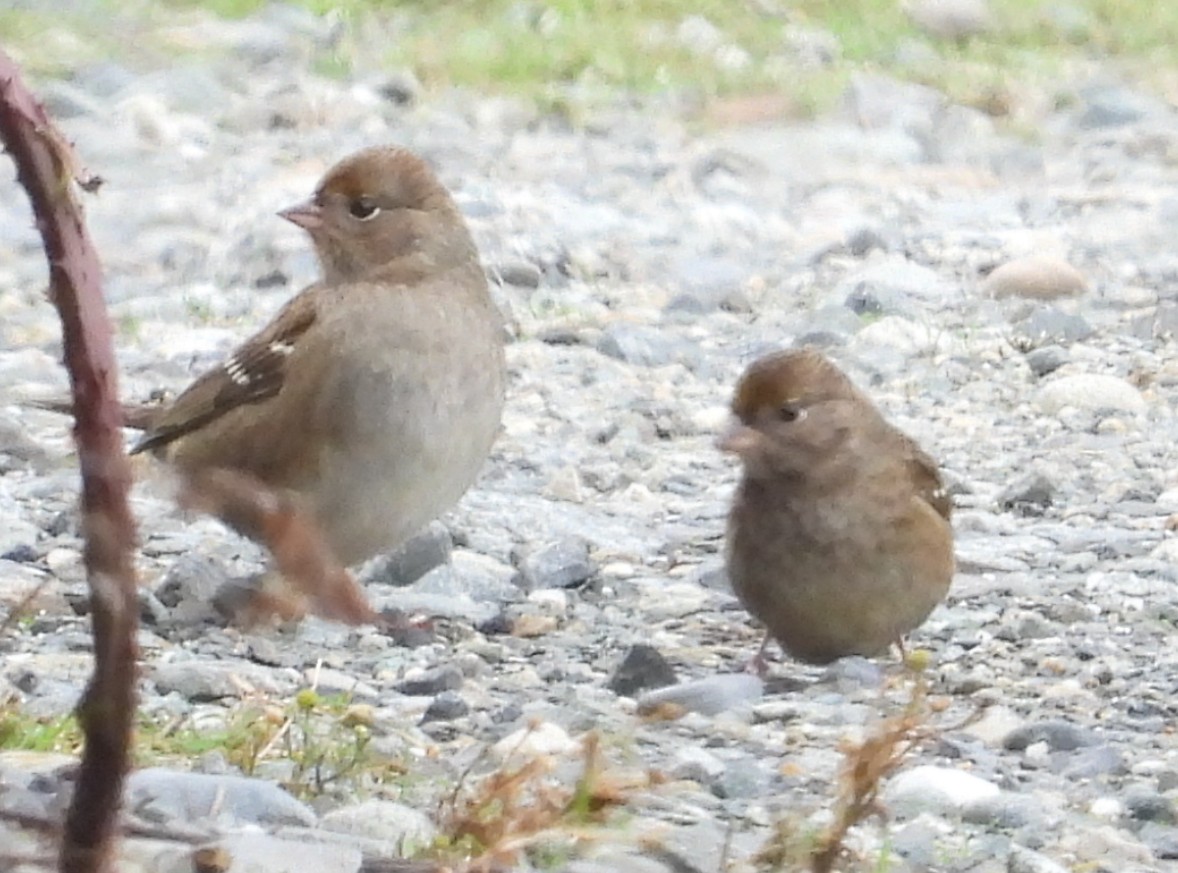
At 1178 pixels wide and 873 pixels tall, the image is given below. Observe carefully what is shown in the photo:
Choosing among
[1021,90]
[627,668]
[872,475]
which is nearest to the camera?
[627,668]

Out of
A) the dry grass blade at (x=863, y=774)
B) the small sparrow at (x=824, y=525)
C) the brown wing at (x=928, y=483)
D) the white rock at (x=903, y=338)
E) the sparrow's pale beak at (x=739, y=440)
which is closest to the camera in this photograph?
the dry grass blade at (x=863, y=774)

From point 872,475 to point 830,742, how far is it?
90cm

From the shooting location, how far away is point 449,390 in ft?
17.9

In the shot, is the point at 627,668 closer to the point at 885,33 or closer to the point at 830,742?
the point at 830,742

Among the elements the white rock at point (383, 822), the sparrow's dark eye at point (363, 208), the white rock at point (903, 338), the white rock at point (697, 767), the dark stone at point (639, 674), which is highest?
the white rock at point (903, 338)

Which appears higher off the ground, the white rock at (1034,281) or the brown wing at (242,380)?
the white rock at (1034,281)

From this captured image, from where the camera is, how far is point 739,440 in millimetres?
5258

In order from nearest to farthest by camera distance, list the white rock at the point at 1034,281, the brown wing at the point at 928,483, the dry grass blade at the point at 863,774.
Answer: the dry grass blade at the point at 863,774, the brown wing at the point at 928,483, the white rock at the point at 1034,281

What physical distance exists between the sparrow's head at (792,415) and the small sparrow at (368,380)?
0.55 meters

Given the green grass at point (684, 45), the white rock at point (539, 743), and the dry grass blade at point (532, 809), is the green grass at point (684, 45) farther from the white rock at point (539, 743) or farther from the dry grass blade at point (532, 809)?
the dry grass blade at point (532, 809)

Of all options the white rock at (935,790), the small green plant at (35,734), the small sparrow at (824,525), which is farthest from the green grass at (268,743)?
the small sparrow at (824,525)

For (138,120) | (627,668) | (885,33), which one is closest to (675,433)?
(627,668)

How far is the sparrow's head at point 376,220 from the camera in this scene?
5852 millimetres

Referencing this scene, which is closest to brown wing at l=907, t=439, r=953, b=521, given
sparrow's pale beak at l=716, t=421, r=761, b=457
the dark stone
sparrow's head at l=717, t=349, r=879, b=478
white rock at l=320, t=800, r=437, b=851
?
sparrow's head at l=717, t=349, r=879, b=478
